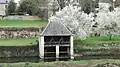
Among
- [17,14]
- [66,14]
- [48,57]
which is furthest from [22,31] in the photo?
[17,14]

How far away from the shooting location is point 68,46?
196 ft

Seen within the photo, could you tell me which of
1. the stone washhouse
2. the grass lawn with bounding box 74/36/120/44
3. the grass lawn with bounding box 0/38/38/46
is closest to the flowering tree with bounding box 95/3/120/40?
the grass lawn with bounding box 74/36/120/44

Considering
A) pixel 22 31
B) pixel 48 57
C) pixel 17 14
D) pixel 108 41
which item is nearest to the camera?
pixel 48 57

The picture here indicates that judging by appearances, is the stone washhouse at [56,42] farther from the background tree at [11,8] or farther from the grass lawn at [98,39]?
the background tree at [11,8]

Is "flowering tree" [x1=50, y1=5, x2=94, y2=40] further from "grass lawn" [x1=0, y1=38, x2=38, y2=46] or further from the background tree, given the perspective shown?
the background tree

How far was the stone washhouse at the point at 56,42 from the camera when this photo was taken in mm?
58531

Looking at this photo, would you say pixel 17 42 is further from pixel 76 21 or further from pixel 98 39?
pixel 98 39

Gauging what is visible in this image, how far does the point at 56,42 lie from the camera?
2333 inches

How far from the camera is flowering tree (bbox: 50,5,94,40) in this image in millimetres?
63000

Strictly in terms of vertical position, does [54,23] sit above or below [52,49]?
above

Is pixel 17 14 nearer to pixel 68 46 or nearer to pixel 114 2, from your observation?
pixel 114 2

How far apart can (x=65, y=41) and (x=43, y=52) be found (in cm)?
391

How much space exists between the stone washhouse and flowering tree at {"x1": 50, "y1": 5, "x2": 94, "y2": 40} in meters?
3.02

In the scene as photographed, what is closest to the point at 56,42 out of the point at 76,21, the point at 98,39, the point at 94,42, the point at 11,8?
the point at 76,21
